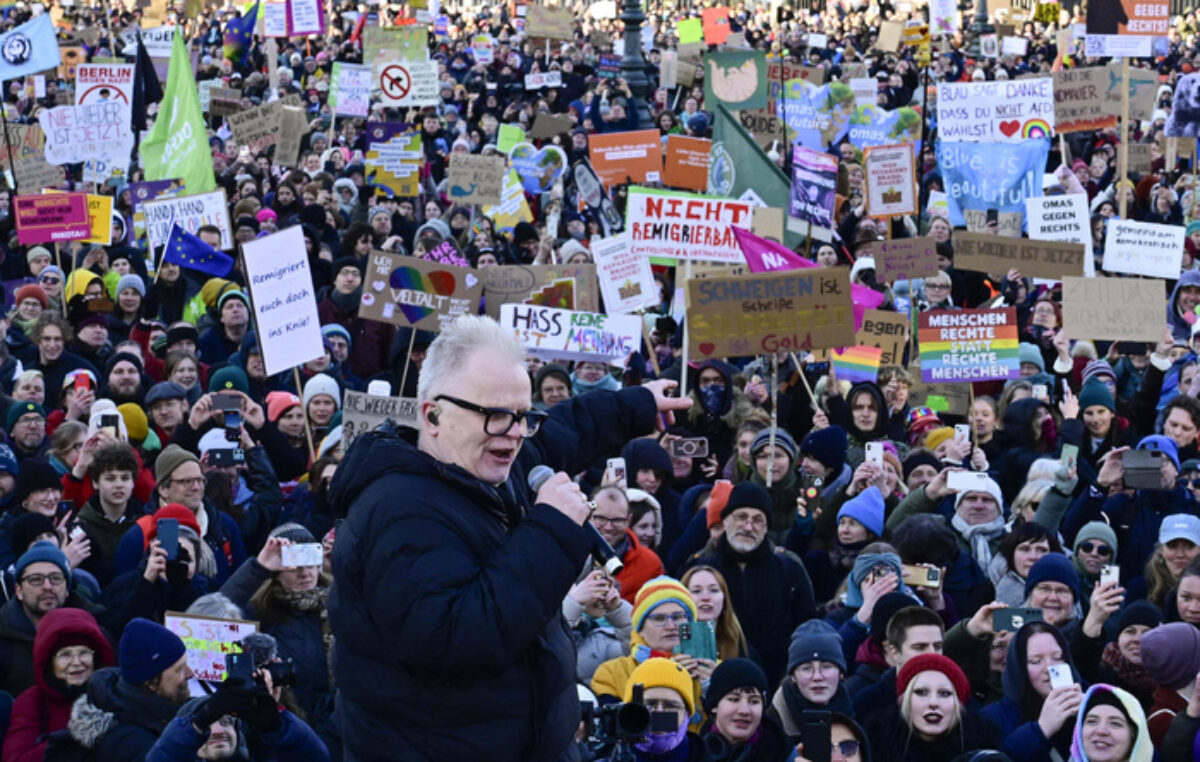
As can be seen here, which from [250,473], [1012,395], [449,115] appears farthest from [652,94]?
[250,473]

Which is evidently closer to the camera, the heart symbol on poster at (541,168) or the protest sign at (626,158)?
the protest sign at (626,158)

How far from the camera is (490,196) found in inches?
588

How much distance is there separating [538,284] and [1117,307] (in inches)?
133

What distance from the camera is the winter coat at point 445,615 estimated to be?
2.86 m

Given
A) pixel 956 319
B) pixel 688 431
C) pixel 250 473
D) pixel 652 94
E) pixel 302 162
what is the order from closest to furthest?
pixel 250 473 → pixel 688 431 → pixel 956 319 → pixel 302 162 → pixel 652 94

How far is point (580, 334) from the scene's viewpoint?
9.25 meters

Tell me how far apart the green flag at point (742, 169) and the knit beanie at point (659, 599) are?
7.30 metres

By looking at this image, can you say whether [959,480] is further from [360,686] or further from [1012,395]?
[360,686]

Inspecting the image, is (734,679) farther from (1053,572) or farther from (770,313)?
(770,313)

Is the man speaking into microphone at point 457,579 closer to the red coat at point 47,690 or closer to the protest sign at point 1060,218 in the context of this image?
the red coat at point 47,690

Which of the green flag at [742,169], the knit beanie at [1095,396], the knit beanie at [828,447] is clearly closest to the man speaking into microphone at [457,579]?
the knit beanie at [828,447]

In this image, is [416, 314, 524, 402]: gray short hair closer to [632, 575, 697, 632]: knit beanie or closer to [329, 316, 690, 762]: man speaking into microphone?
[329, 316, 690, 762]: man speaking into microphone

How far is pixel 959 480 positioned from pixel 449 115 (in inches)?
594

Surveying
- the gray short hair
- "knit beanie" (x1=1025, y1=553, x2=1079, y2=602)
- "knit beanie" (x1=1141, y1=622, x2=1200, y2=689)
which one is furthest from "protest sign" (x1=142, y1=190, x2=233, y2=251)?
the gray short hair
